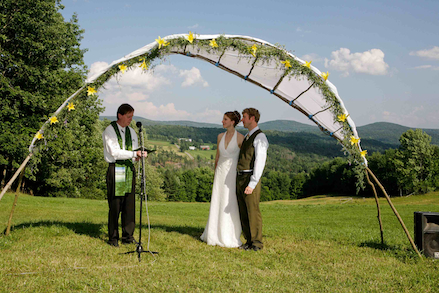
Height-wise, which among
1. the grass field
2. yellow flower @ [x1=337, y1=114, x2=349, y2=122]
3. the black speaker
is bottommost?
the grass field

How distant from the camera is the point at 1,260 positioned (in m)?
5.27

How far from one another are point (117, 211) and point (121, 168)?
2.73ft

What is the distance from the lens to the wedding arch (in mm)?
6320

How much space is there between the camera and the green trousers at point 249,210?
649 cm

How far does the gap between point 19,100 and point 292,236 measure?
1671 centimetres

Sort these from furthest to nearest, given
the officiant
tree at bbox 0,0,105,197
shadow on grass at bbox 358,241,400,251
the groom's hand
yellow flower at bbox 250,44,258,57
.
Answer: tree at bbox 0,0,105,197 < shadow on grass at bbox 358,241,400,251 < yellow flower at bbox 250,44,258,57 < the groom's hand < the officiant

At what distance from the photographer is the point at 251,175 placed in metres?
6.44

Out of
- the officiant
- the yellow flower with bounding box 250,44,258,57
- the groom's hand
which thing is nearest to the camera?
the officiant

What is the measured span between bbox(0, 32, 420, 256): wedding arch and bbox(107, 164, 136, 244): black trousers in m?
1.65

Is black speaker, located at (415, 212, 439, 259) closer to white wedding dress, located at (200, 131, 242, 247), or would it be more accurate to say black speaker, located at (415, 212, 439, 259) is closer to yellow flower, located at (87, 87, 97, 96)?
white wedding dress, located at (200, 131, 242, 247)

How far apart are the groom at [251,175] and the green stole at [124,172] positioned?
6.83ft

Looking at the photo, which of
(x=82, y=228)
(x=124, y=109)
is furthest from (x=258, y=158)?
(x=82, y=228)

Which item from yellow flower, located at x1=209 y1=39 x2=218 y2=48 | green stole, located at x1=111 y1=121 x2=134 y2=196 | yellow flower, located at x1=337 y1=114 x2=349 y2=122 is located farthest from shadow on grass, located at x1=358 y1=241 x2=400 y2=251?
yellow flower, located at x1=209 y1=39 x2=218 y2=48

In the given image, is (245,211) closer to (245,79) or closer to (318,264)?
(318,264)
